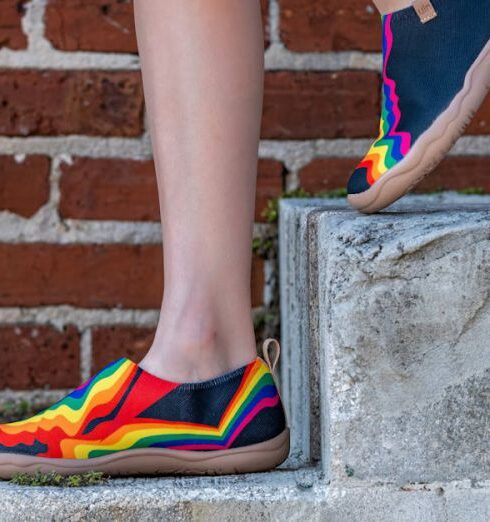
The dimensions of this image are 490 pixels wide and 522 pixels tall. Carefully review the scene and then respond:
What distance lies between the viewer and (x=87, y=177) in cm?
125

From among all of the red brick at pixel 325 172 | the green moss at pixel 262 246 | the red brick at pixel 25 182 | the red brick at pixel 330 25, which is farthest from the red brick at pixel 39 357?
the red brick at pixel 330 25

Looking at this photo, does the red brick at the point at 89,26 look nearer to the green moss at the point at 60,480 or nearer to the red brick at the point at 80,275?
the red brick at the point at 80,275

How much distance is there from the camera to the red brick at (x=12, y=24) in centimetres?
125

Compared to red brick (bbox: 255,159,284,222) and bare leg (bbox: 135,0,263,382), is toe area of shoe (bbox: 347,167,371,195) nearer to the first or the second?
bare leg (bbox: 135,0,263,382)

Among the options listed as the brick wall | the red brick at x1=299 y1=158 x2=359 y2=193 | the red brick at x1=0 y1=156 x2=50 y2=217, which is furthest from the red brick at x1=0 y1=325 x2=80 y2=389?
the red brick at x1=299 y1=158 x2=359 y2=193

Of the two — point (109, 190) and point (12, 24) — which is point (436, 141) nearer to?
point (109, 190)

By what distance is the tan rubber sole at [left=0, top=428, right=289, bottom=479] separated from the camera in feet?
2.66

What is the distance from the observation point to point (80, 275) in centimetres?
126

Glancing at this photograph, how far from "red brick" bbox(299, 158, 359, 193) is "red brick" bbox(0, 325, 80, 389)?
0.36 meters

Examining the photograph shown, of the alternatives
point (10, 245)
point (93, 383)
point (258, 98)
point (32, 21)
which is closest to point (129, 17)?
point (32, 21)

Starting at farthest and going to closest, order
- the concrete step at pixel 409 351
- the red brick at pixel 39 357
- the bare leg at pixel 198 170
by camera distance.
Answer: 1. the red brick at pixel 39 357
2. the bare leg at pixel 198 170
3. the concrete step at pixel 409 351

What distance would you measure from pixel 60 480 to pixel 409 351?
0.99 feet

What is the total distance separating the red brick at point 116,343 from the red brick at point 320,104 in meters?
0.31

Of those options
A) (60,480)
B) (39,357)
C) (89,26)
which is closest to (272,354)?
(60,480)
